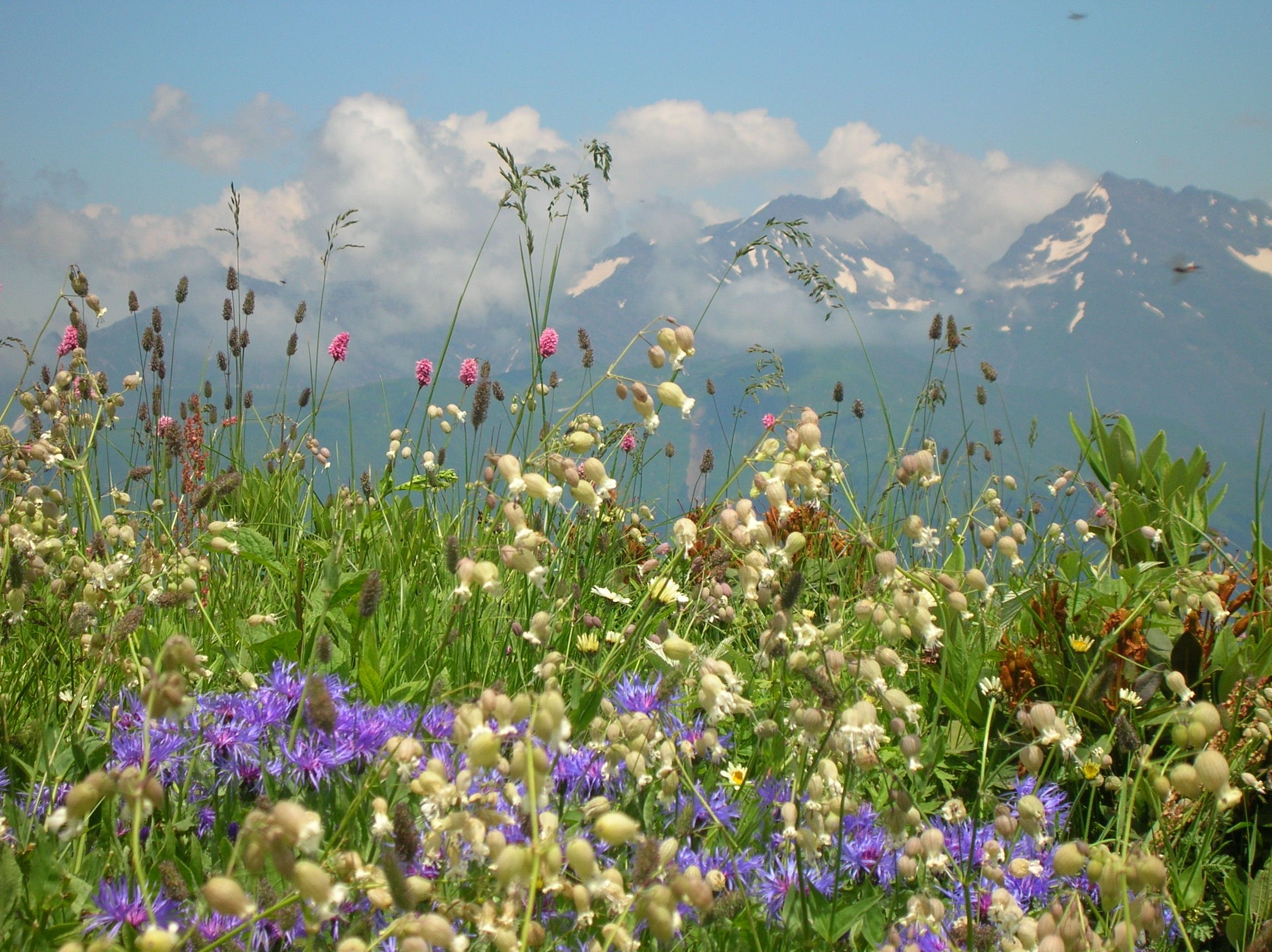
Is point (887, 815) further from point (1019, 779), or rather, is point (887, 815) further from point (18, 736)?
point (18, 736)

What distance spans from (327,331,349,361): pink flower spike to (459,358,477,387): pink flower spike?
2.78ft

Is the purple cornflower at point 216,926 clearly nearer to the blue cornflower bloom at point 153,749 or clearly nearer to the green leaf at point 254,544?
the blue cornflower bloom at point 153,749

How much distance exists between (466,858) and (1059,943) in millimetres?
766

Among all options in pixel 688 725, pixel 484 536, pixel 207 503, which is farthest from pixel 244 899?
pixel 484 536

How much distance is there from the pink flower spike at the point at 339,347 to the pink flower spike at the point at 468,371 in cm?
85

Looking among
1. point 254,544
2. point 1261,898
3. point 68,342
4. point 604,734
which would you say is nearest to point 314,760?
point 604,734

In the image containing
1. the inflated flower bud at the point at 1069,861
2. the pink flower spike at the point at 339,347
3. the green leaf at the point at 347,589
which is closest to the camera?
the inflated flower bud at the point at 1069,861

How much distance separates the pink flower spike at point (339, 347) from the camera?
5652 millimetres

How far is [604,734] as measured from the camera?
56.0 inches

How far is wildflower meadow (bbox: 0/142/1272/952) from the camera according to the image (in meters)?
1.03

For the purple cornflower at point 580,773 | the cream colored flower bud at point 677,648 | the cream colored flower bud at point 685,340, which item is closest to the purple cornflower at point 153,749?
the purple cornflower at point 580,773

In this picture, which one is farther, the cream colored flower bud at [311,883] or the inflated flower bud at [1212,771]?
the inflated flower bud at [1212,771]

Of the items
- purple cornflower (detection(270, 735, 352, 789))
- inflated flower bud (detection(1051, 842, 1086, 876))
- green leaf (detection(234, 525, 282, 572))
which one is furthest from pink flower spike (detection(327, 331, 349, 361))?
inflated flower bud (detection(1051, 842, 1086, 876))

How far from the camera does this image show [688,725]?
6.64 feet
